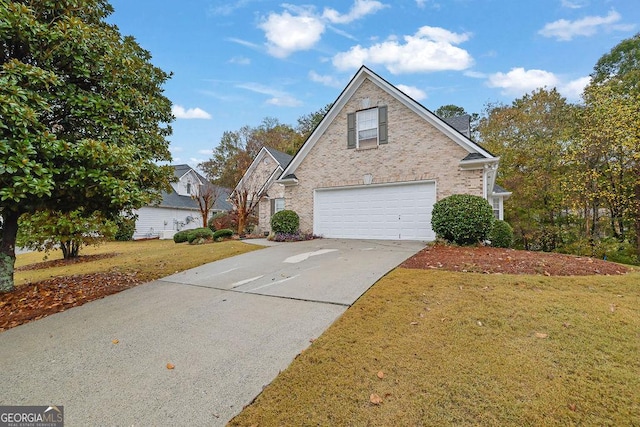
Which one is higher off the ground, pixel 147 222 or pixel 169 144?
pixel 169 144

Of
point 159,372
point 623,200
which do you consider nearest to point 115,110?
point 159,372

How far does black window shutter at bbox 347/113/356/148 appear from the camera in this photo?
1232 cm

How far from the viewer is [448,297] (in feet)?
14.5

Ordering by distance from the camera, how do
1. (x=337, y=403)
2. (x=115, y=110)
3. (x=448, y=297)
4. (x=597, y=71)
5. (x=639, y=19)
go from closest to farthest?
(x=337, y=403) → (x=448, y=297) → (x=115, y=110) → (x=639, y=19) → (x=597, y=71)

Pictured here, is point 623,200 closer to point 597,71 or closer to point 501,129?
point 501,129

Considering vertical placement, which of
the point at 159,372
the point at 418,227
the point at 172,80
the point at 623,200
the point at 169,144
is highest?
the point at 172,80

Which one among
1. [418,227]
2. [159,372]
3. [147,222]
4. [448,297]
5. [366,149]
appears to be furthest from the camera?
[147,222]

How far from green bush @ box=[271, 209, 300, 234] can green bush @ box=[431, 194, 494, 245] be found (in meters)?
6.06

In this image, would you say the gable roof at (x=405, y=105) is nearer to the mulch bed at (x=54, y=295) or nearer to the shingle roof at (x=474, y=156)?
the shingle roof at (x=474, y=156)

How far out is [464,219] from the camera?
29.4 ft

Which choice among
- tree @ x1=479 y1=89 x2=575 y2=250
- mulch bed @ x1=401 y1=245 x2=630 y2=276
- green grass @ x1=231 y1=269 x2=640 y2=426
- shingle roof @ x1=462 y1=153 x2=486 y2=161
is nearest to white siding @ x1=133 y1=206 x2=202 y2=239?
mulch bed @ x1=401 y1=245 x2=630 y2=276

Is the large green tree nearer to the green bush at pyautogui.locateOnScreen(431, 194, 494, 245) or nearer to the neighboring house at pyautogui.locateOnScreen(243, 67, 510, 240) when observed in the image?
the neighboring house at pyautogui.locateOnScreen(243, 67, 510, 240)

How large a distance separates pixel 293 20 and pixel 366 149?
590cm

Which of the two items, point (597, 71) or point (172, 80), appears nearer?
point (172, 80)
